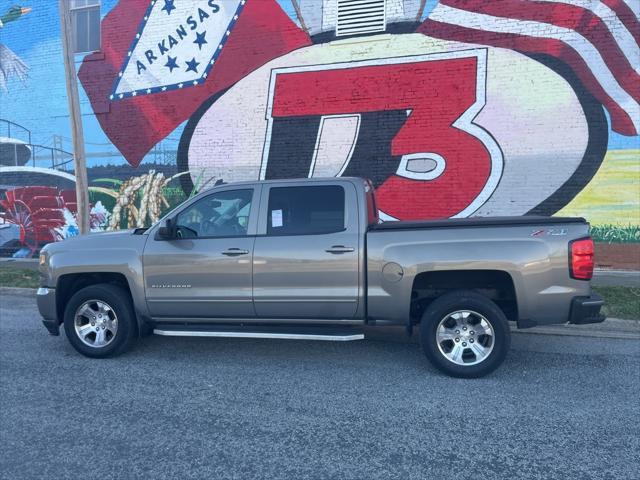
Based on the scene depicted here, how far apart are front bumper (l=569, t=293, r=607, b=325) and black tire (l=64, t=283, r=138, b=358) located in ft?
14.3

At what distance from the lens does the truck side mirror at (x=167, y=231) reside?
15.8 feet

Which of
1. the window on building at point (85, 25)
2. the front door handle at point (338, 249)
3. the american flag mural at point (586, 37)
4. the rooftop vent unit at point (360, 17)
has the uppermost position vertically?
the window on building at point (85, 25)

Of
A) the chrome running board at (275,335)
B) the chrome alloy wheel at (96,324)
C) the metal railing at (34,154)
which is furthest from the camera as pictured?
the metal railing at (34,154)

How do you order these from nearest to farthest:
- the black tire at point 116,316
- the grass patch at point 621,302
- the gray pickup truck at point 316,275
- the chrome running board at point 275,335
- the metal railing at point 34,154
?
the gray pickup truck at point 316,275, the chrome running board at point 275,335, the black tire at point 116,316, the grass patch at point 621,302, the metal railing at point 34,154

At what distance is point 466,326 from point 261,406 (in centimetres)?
202

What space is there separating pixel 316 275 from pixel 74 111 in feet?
21.4

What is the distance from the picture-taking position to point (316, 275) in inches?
184

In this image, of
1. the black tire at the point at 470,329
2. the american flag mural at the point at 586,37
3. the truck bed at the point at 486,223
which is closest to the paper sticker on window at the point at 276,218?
the truck bed at the point at 486,223

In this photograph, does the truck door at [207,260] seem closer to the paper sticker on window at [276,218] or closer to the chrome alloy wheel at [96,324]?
the paper sticker on window at [276,218]

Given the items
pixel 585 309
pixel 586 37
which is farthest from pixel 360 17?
pixel 585 309

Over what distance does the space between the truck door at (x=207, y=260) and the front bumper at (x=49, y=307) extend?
3.61 feet

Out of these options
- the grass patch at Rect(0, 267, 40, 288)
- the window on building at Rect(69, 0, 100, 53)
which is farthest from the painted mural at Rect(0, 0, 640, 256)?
the grass patch at Rect(0, 267, 40, 288)

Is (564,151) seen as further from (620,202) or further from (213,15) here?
(213,15)

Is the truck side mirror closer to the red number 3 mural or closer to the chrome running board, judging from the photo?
the chrome running board
